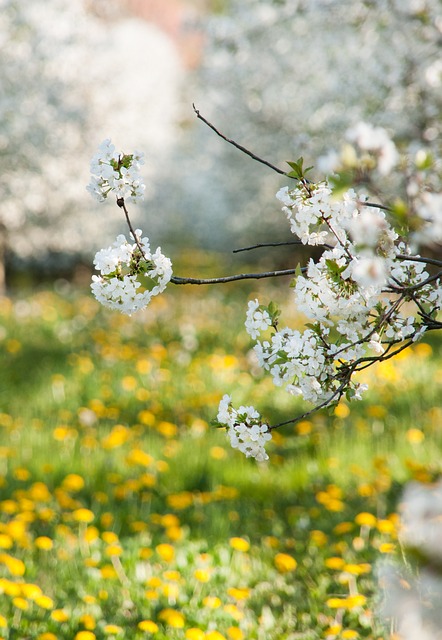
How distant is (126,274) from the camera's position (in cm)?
163

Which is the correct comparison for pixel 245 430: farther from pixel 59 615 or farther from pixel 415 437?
pixel 415 437

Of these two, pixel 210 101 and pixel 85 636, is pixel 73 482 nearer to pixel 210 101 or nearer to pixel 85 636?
pixel 85 636

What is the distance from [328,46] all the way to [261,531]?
6.97 m

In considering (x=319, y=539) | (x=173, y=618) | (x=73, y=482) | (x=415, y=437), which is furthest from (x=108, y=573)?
(x=415, y=437)

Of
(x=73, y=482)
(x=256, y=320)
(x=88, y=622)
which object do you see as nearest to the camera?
(x=256, y=320)

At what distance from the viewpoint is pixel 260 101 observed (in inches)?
498

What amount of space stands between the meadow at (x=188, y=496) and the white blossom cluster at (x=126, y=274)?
79 centimetres

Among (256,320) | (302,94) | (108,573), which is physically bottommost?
(108,573)

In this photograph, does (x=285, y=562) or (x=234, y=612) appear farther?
(x=285, y=562)

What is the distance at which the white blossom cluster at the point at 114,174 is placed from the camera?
165 centimetres

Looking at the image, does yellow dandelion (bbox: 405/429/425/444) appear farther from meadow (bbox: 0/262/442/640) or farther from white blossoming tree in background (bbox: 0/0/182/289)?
white blossoming tree in background (bbox: 0/0/182/289)

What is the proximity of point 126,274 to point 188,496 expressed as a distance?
2.32m

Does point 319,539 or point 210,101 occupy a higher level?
point 210,101

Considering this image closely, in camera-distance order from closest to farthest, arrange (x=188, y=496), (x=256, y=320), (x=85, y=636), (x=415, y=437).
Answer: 1. (x=256, y=320)
2. (x=85, y=636)
3. (x=188, y=496)
4. (x=415, y=437)
